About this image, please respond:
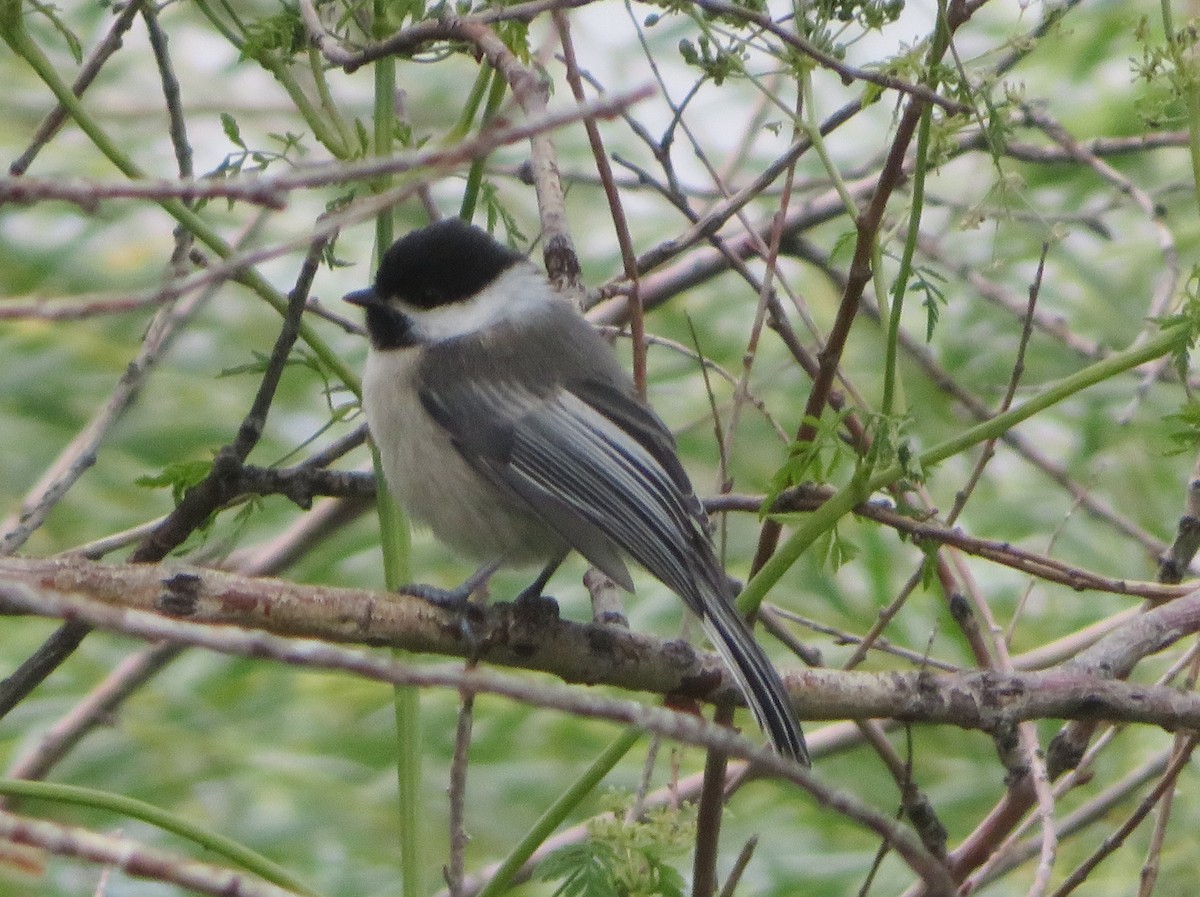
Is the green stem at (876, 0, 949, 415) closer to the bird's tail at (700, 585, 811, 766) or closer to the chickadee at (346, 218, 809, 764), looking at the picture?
the bird's tail at (700, 585, 811, 766)

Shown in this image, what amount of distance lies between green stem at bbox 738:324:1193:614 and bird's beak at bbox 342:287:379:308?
1162 millimetres

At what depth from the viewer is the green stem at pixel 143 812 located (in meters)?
1.84

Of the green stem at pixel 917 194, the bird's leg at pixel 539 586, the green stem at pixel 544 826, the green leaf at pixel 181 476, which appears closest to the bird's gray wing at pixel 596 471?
the bird's leg at pixel 539 586

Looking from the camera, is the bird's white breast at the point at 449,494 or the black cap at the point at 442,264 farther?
the black cap at the point at 442,264

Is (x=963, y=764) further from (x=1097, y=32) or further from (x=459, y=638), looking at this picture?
(x=1097, y=32)

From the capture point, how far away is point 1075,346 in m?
3.36

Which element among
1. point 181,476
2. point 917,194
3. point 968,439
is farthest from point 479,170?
point 968,439

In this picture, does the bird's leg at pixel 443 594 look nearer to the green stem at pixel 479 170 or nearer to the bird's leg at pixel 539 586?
the bird's leg at pixel 539 586

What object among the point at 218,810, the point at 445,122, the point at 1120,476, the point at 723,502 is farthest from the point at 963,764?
the point at 445,122

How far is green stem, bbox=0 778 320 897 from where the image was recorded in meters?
1.84

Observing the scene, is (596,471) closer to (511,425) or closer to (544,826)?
(511,425)

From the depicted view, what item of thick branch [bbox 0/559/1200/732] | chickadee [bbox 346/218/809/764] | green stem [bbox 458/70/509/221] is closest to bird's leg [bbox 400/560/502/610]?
thick branch [bbox 0/559/1200/732]

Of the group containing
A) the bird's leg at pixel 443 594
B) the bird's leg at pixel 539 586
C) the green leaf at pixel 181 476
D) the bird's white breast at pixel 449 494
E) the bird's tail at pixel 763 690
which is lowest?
the bird's tail at pixel 763 690

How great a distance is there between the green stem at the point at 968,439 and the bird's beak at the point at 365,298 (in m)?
1.16
